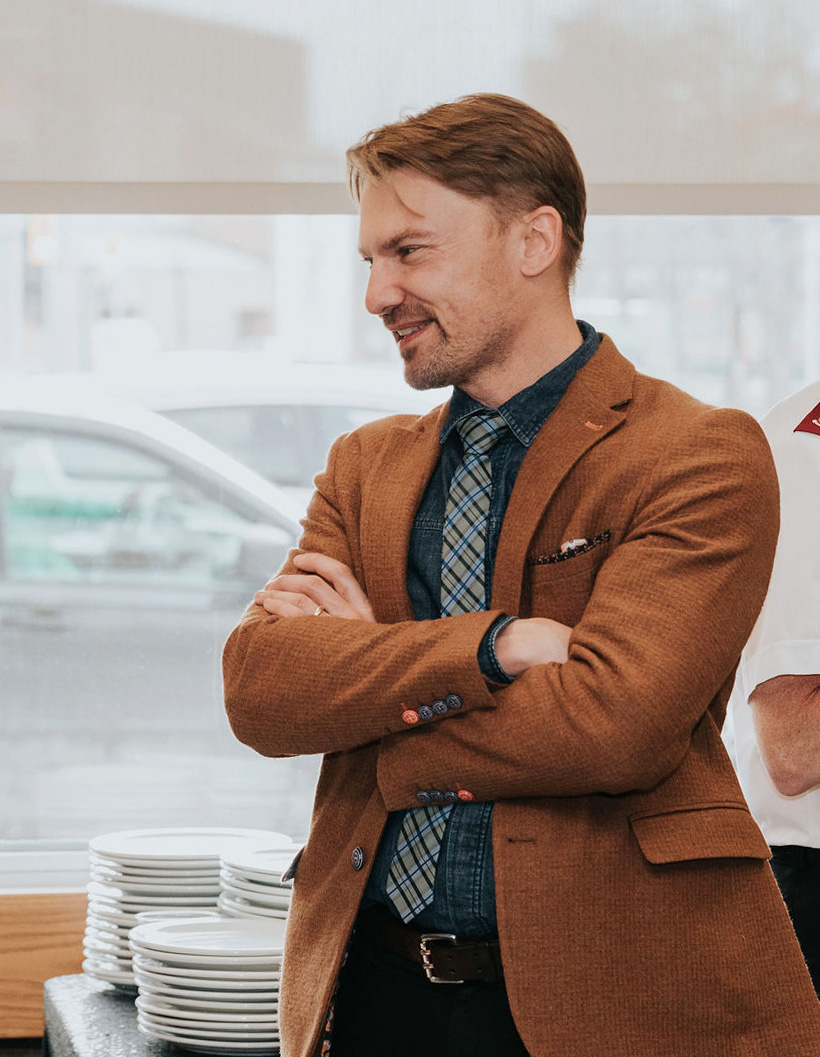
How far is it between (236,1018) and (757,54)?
5.99ft

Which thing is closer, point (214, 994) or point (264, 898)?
point (214, 994)

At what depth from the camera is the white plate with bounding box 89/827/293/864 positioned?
7.73 ft

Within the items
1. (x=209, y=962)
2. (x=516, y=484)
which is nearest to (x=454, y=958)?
(x=516, y=484)

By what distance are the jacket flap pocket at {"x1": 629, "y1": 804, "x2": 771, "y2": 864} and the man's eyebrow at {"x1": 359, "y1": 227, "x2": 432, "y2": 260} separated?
67 cm

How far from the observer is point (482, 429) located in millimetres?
1610

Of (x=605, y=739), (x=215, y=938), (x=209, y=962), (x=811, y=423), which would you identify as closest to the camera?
(x=605, y=739)

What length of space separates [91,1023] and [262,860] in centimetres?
36

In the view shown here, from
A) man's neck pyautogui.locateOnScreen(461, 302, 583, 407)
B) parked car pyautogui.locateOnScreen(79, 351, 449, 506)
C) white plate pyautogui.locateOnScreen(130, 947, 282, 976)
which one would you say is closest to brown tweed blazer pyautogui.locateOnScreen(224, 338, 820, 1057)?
man's neck pyautogui.locateOnScreen(461, 302, 583, 407)

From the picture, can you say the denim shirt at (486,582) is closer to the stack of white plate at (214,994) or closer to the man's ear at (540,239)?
the man's ear at (540,239)

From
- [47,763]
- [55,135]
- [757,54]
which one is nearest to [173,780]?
[47,763]

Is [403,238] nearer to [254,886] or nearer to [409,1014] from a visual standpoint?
[409,1014]

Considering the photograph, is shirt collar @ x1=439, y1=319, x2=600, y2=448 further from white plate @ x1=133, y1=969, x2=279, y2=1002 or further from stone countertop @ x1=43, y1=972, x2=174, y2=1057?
stone countertop @ x1=43, y1=972, x2=174, y2=1057

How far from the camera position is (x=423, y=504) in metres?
1.61

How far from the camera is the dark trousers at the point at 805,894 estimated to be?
178 centimetres
